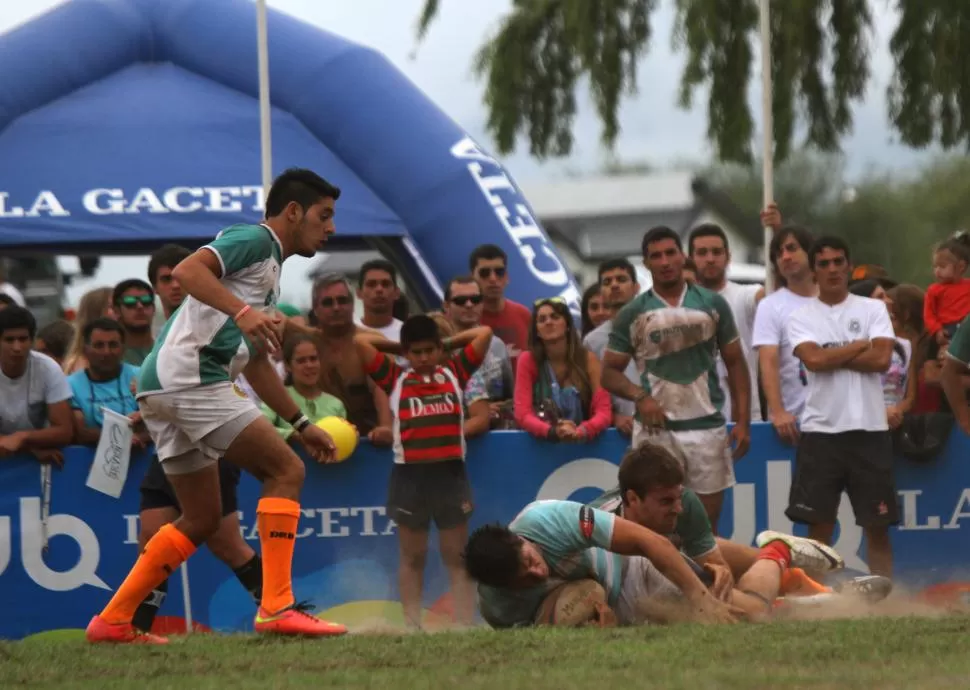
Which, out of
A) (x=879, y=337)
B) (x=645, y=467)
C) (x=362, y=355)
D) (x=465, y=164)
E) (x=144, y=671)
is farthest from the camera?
(x=465, y=164)

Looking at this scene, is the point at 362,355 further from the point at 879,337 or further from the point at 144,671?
the point at 144,671

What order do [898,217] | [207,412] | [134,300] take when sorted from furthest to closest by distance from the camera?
[898,217], [134,300], [207,412]

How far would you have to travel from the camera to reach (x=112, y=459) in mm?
9367

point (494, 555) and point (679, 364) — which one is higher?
point (679, 364)

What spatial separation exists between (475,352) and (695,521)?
2.25m

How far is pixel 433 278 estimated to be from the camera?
14.6 metres

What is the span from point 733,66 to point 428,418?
314 inches

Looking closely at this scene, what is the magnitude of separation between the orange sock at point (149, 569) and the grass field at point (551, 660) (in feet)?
0.77

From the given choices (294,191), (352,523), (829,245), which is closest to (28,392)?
(352,523)

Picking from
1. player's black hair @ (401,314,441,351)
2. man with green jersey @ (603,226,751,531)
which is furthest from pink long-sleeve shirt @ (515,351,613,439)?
player's black hair @ (401,314,441,351)

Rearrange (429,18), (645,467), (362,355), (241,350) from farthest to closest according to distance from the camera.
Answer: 1. (429,18)
2. (362,355)
3. (645,467)
4. (241,350)

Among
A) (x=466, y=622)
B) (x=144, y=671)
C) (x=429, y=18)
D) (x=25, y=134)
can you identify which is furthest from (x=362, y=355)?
(x=429, y=18)

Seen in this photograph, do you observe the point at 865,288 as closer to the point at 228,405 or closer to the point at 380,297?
the point at 380,297

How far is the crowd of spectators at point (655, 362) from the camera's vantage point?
8.80 meters
